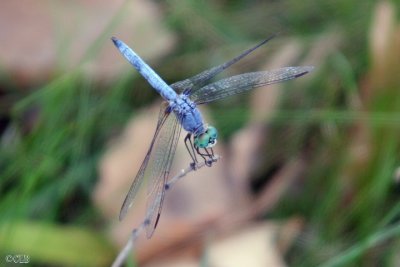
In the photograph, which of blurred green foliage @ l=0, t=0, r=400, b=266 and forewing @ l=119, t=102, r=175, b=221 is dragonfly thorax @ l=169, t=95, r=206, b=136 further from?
blurred green foliage @ l=0, t=0, r=400, b=266

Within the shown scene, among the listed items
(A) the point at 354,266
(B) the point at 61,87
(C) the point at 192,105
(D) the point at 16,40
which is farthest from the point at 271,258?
(D) the point at 16,40

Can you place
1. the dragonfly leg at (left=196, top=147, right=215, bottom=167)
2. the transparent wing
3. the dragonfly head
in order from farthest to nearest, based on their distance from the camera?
the transparent wing
the dragonfly head
the dragonfly leg at (left=196, top=147, right=215, bottom=167)

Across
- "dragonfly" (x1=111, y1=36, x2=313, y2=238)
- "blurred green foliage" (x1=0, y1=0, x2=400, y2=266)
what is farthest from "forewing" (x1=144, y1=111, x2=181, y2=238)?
"blurred green foliage" (x1=0, y1=0, x2=400, y2=266)

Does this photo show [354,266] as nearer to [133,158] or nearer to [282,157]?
[282,157]

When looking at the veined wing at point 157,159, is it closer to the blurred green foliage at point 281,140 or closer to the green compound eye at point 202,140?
the green compound eye at point 202,140

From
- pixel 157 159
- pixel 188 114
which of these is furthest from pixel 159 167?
pixel 188 114

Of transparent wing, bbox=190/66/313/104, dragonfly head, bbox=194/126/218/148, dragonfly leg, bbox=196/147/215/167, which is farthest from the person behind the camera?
transparent wing, bbox=190/66/313/104
